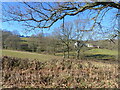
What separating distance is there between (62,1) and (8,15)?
63.6 inches

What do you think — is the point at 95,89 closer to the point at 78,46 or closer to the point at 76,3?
the point at 76,3

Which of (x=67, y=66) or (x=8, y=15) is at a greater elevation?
(x=8, y=15)

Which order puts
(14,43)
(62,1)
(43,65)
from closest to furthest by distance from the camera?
(62,1) → (43,65) → (14,43)

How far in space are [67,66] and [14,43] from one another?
6.56 metres

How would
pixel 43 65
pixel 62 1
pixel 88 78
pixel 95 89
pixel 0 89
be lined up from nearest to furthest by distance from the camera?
1. pixel 62 1
2. pixel 0 89
3. pixel 95 89
4. pixel 88 78
5. pixel 43 65

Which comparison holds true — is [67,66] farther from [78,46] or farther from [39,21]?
[78,46]

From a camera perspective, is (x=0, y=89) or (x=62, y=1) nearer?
(x=62, y=1)

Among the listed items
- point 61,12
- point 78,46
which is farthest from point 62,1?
point 78,46

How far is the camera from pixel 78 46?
20766 millimetres

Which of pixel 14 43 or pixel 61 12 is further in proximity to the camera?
pixel 14 43

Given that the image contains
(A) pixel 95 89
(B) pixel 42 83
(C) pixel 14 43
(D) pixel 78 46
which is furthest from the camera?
(D) pixel 78 46

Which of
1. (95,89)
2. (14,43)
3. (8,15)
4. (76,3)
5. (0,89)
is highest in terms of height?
(76,3)

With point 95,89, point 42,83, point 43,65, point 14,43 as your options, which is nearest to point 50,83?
point 42,83

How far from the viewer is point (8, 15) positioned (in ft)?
9.41
